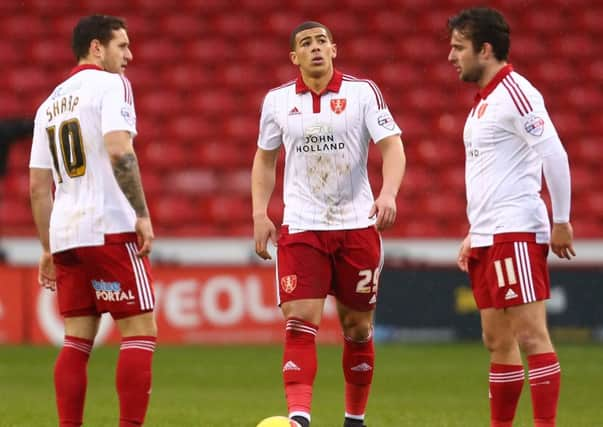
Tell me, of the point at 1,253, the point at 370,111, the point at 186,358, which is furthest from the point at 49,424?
the point at 1,253

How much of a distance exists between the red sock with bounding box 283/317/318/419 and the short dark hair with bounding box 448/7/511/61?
156 cm

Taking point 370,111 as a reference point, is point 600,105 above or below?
above

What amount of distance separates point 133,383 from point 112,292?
1.37 ft

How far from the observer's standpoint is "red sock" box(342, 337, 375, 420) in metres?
6.45

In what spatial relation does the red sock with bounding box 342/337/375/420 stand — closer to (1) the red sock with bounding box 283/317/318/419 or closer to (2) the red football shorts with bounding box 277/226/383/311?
(2) the red football shorts with bounding box 277/226/383/311

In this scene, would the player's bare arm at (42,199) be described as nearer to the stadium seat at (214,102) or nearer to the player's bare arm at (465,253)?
the player's bare arm at (465,253)

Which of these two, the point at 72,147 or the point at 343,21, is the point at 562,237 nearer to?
the point at 72,147

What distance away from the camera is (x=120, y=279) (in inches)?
220

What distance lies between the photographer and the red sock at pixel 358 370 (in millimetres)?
6449

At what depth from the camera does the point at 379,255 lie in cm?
633

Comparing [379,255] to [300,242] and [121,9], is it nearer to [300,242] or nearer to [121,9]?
[300,242]

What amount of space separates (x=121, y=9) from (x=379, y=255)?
11198 mm

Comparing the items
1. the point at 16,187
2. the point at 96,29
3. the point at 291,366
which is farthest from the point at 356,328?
the point at 16,187

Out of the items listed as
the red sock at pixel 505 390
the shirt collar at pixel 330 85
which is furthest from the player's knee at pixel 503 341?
the shirt collar at pixel 330 85
